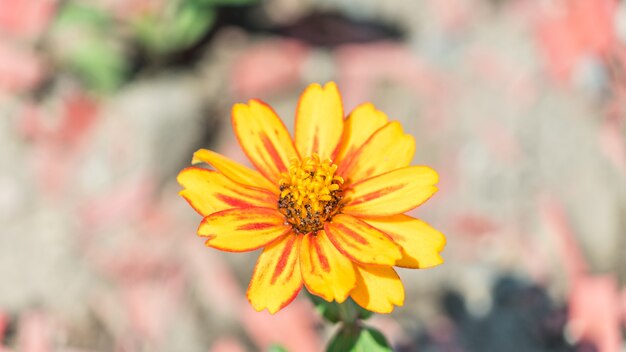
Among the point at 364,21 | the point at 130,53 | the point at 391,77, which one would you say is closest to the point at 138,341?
the point at 130,53

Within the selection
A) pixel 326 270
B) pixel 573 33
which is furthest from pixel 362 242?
pixel 573 33

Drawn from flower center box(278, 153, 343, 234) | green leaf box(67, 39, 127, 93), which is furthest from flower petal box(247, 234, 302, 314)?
green leaf box(67, 39, 127, 93)

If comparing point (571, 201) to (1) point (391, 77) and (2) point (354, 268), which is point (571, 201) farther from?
(2) point (354, 268)

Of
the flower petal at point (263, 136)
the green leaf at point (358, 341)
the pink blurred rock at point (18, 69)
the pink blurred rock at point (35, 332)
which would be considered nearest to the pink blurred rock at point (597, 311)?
the green leaf at point (358, 341)

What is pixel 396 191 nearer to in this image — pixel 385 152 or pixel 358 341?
pixel 385 152

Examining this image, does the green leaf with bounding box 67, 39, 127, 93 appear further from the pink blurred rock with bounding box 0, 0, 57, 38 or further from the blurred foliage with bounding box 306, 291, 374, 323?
the blurred foliage with bounding box 306, 291, 374, 323

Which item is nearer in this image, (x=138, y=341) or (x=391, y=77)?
(x=138, y=341)
